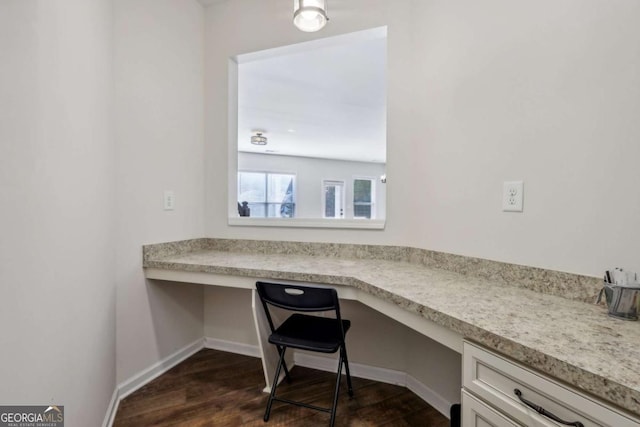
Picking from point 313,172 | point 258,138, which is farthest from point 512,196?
point 313,172

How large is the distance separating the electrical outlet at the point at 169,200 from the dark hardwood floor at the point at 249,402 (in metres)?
1.08

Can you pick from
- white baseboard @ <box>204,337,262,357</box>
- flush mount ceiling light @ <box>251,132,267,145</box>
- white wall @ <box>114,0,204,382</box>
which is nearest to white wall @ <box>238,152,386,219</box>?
flush mount ceiling light @ <box>251,132,267,145</box>

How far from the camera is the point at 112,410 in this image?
1.52m

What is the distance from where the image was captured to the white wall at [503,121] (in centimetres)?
96

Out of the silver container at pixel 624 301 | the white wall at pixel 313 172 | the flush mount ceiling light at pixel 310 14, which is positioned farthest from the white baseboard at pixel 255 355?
the white wall at pixel 313 172

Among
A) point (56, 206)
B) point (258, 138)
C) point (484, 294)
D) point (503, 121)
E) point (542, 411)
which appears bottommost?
point (542, 411)

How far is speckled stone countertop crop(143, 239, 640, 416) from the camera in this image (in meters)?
0.63

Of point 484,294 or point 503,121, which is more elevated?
point 503,121

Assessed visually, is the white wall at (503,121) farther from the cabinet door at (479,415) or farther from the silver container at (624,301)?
the cabinet door at (479,415)

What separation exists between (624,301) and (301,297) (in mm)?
1123

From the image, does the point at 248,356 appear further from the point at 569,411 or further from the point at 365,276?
the point at 569,411

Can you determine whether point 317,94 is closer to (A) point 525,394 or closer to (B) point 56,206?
(B) point 56,206

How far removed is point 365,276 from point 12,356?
1245mm

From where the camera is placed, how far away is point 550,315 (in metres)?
0.89
